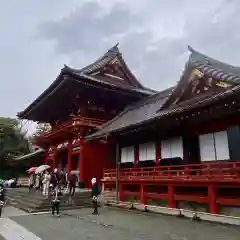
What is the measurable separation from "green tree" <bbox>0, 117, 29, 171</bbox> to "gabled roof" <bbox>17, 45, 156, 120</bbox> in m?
16.0

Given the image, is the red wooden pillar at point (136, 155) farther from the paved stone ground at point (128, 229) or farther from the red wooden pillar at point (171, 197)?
the paved stone ground at point (128, 229)

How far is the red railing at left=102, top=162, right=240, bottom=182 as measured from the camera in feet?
35.9

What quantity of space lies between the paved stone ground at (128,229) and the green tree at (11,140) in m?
33.7

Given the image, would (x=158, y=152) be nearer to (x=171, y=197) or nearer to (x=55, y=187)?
(x=171, y=197)

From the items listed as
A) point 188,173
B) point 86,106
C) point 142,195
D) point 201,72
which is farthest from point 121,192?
point 86,106

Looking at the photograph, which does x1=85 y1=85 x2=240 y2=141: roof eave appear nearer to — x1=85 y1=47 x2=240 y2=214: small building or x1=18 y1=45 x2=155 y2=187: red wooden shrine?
x1=85 y1=47 x2=240 y2=214: small building

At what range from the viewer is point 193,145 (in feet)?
47.1

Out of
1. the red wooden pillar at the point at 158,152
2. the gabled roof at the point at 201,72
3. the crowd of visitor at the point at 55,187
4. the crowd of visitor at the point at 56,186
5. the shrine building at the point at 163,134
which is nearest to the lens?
the shrine building at the point at 163,134

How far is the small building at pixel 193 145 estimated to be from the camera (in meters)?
11.2

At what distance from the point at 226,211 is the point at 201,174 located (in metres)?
2.09

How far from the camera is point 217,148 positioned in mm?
12836

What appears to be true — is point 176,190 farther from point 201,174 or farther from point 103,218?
point 103,218

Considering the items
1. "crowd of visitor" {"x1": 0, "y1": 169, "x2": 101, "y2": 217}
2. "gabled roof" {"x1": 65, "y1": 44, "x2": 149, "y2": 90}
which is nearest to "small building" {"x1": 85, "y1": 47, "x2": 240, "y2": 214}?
"crowd of visitor" {"x1": 0, "y1": 169, "x2": 101, "y2": 217}

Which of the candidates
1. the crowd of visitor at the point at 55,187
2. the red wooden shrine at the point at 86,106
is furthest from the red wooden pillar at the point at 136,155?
the red wooden shrine at the point at 86,106
